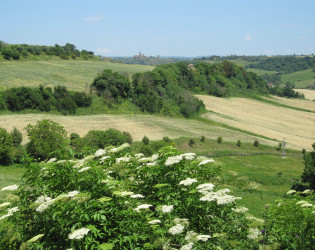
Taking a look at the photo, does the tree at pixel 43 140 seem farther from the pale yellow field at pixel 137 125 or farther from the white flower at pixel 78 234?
the white flower at pixel 78 234

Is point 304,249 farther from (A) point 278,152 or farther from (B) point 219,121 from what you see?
(B) point 219,121

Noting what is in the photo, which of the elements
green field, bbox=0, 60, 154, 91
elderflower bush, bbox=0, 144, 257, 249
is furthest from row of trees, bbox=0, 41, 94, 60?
elderflower bush, bbox=0, 144, 257, 249

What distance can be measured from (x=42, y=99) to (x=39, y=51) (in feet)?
177

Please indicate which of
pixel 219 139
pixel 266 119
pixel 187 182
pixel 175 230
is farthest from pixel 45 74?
pixel 175 230

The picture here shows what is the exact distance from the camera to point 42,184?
746cm

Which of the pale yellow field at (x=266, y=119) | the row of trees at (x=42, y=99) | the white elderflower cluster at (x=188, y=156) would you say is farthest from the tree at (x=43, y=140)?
the pale yellow field at (x=266, y=119)

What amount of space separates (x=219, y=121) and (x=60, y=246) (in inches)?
2557

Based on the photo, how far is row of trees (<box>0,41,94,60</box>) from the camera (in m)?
83.5

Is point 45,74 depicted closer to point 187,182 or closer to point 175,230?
point 187,182

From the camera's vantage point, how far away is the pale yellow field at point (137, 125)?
4428 cm

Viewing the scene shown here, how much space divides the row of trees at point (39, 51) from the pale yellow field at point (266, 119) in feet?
163

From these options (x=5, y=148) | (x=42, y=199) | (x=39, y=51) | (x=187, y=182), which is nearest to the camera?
(x=42, y=199)

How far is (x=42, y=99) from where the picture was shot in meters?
49.5

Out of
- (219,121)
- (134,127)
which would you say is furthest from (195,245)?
(219,121)
